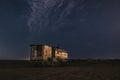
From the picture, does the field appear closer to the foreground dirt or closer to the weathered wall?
the foreground dirt

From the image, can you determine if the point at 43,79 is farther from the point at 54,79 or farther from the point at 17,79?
the point at 17,79

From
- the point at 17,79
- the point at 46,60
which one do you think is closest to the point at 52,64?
the point at 46,60

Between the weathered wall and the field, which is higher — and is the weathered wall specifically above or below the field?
above

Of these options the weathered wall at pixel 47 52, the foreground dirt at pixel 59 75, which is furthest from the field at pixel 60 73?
the weathered wall at pixel 47 52

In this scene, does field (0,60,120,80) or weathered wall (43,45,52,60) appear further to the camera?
weathered wall (43,45,52,60)

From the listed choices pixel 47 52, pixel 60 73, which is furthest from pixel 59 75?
pixel 47 52

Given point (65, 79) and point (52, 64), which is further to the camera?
point (52, 64)

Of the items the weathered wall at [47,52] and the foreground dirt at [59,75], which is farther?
the weathered wall at [47,52]

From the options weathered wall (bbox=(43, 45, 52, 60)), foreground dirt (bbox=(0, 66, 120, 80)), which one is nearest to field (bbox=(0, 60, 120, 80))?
foreground dirt (bbox=(0, 66, 120, 80))

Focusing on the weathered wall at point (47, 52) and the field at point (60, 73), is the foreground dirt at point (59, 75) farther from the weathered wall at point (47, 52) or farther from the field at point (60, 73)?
the weathered wall at point (47, 52)

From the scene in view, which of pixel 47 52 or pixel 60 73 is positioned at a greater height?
pixel 47 52

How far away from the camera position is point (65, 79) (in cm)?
A: 2088

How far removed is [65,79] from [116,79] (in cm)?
473

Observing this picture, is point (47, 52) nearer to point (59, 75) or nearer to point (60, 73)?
point (60, 73)
